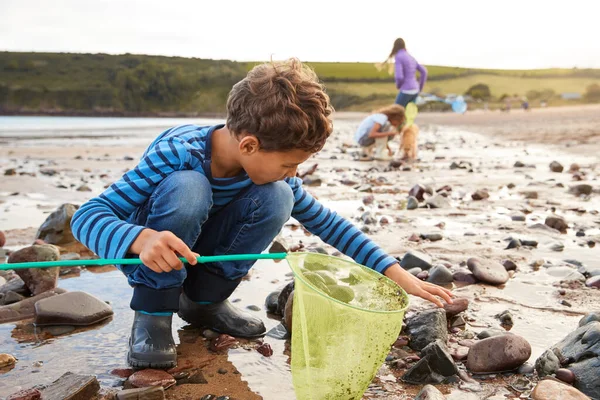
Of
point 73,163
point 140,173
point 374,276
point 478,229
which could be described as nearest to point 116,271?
point 140,173

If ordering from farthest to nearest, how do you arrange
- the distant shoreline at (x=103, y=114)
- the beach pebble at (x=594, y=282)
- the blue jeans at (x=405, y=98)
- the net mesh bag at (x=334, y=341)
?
the distant shoreline at (x=103, y=114) < the blue jeans at (x=405, y=98) < the beach pebble at (x=594, y=282) < the net mesh bag at (x=334, y=341)

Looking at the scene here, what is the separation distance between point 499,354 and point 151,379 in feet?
4.28

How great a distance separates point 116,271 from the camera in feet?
11.9

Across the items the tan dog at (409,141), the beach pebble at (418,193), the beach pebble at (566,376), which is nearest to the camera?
the beach pebble at (566,376)

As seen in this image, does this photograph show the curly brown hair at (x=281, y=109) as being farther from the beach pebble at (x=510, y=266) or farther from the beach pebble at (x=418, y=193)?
the beach pebble at (x=418, y=193)

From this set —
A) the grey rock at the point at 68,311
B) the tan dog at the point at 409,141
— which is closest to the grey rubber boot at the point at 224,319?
the grey rock at the point at 68,311

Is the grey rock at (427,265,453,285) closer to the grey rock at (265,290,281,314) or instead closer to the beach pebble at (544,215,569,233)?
the grey rock at (265,290,281,314)

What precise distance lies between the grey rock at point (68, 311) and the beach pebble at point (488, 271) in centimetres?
201

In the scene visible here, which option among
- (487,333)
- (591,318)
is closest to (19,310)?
(487,333)

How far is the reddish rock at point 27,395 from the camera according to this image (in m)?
1.93

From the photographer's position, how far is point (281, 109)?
2201 millimetres

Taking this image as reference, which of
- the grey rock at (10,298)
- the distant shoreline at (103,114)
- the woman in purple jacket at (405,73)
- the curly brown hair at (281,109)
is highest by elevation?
the woman in purple jacket at (405,73)

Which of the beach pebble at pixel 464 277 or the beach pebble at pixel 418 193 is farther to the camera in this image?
the beach pebble at pixel 418 193

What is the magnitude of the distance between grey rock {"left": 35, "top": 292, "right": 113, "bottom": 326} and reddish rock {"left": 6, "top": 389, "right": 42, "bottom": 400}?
74cm
